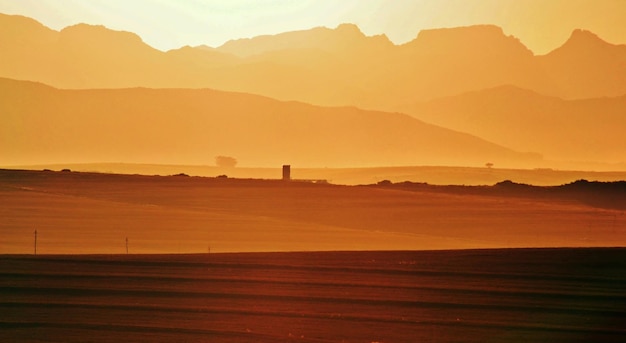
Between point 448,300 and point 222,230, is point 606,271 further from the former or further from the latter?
point 222,230

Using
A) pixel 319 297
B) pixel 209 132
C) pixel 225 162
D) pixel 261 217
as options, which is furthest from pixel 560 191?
pixel 209 132

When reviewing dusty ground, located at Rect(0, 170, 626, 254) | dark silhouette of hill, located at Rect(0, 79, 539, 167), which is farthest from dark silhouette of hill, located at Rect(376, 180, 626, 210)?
dark silhouette of hill, located at Rect(0, 79, 539, 167)

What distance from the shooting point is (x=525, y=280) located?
898 inches

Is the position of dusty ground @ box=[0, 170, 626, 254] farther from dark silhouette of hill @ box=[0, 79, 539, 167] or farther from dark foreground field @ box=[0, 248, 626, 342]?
dark silhouette of hill @ box=[0, 79, 539, 167]

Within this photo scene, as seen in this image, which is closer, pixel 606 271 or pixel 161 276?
pixel 161 276

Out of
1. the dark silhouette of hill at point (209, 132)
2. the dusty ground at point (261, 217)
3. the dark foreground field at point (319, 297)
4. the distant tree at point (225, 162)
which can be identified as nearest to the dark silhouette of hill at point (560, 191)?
the dusty ground at point (261, 217)

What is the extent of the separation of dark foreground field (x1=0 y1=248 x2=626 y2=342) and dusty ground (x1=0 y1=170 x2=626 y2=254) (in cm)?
746

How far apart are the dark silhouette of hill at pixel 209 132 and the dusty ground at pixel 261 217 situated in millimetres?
92500

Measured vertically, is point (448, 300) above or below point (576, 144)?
below

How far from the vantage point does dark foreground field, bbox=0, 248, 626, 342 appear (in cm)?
1745

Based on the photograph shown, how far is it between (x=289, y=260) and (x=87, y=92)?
151m

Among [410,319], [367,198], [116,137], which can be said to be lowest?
[410,319]

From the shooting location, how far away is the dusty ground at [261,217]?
1371 inches

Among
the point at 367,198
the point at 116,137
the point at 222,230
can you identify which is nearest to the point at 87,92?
the point at 116,137
